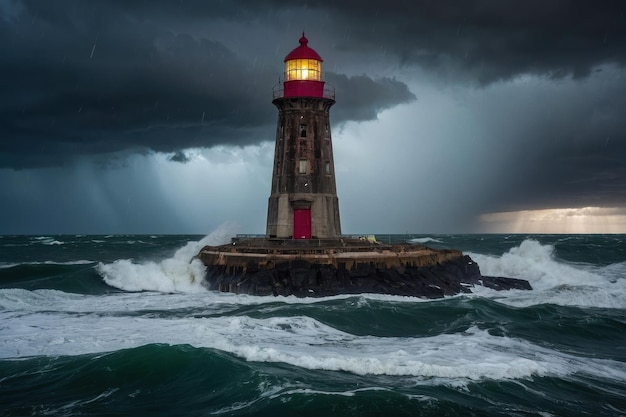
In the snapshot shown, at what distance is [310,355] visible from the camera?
11016 mm

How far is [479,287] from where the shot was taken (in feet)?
74.5

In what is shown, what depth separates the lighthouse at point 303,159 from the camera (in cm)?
2336

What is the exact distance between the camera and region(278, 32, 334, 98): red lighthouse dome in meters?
23.2

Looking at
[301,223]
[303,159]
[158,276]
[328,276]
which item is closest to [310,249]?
[328,276]

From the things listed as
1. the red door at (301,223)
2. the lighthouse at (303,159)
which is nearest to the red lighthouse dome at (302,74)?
the lighthouse at (303,159)

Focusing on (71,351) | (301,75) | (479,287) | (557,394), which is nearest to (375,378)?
(557,394)

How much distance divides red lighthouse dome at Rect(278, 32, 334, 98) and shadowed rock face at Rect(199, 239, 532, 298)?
7396 mm

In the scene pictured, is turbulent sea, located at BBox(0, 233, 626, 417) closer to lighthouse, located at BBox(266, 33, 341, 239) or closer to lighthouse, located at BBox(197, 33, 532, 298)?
lighthouse, located at BBox(197, 33, 532, 298)

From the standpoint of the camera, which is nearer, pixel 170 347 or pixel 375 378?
pixel 375 378

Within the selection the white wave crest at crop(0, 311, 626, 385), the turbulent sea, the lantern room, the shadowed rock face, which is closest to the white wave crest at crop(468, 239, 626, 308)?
the turbulent sea

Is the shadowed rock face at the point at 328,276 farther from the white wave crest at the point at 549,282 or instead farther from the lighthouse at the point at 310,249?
the white wave crest at the point at 549,282

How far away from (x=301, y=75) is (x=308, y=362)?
15.7 meters

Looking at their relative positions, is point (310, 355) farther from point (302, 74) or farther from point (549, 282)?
point (549, 282)

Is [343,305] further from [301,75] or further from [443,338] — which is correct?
[301,75]
